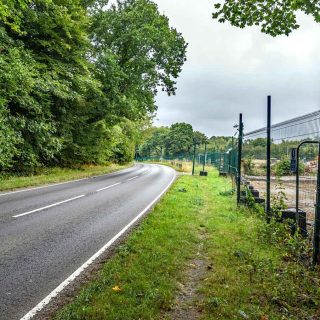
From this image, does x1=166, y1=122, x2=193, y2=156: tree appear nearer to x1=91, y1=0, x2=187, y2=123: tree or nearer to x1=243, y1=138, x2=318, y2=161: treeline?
x1=91, y1=0, x2=187, y2=123: tree

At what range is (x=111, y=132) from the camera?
3081cm

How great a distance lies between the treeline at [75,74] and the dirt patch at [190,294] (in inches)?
459

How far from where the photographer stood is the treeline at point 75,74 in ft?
53.8

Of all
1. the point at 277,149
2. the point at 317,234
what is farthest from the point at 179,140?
the point at 317,234

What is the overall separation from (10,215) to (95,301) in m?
5.86

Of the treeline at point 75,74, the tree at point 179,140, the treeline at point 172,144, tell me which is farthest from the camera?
the treeline at point 172,144

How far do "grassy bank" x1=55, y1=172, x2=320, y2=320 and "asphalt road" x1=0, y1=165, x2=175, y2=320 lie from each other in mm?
632

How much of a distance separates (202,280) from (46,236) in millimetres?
3752

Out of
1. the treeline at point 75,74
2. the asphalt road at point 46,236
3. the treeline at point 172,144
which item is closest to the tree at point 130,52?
the treeline at point 75,74

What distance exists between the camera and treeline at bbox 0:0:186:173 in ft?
53.8

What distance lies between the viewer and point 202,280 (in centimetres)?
502

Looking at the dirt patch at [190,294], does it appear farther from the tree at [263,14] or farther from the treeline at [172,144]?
the treeline at [172,144]

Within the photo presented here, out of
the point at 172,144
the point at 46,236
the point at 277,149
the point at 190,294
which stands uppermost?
the point at 172,144

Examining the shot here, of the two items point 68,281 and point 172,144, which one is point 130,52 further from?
point 172,144
